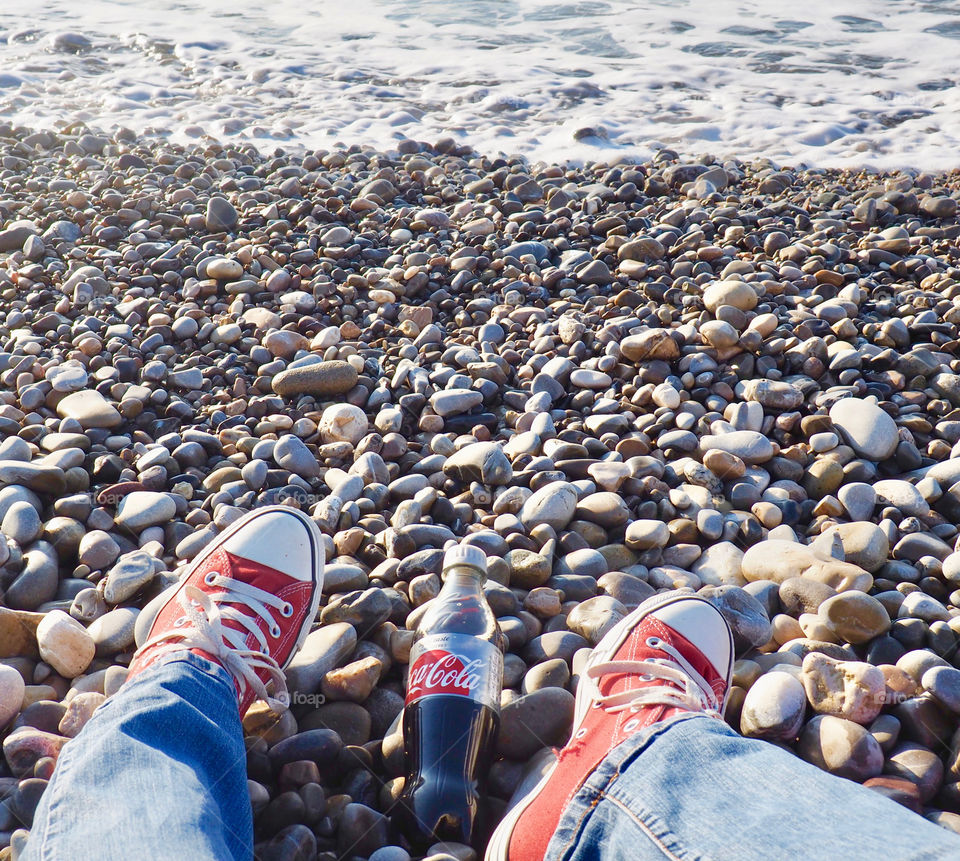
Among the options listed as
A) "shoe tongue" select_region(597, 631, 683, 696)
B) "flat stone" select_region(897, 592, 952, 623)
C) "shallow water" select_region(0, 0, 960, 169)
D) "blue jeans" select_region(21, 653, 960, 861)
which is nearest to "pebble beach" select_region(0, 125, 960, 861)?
"flat stone" select_region(897, 592, 952, 623)

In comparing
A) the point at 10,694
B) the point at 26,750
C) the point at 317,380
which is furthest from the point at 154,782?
the point at 317,380

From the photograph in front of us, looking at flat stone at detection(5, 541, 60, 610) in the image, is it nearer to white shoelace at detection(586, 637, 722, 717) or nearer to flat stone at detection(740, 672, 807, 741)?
white shoelace at detection(586, 637, 722, 717)

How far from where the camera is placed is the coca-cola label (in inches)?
61.7

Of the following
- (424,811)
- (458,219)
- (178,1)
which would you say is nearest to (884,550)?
(424,811)

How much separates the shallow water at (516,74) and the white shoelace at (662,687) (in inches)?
173

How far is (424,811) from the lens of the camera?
1.42 meters

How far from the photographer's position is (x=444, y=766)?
4.80 ft

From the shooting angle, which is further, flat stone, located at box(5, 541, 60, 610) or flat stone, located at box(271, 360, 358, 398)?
flat stone, located at box(271, 360, 358, 398)

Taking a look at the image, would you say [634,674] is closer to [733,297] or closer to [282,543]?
[282,543]

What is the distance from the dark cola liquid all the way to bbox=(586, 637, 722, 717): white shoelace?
0.24 meters

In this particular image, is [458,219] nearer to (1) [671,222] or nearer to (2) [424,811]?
(1) [671,222]

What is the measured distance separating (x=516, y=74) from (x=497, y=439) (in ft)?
19.0

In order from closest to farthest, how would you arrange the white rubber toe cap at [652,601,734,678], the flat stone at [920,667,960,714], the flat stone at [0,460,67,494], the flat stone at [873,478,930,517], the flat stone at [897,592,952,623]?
the flat stone at [920,667,960,714] < the white rubber toe cap at [652,601,734,678] < the flat stone at [897,592,952,623] < the flat stone at [873,478,930,517] < the flat stone at [0,460,67,494]

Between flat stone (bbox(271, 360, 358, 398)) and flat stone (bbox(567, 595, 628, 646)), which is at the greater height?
flat stone (bbox(271, 360, 358, 398))
